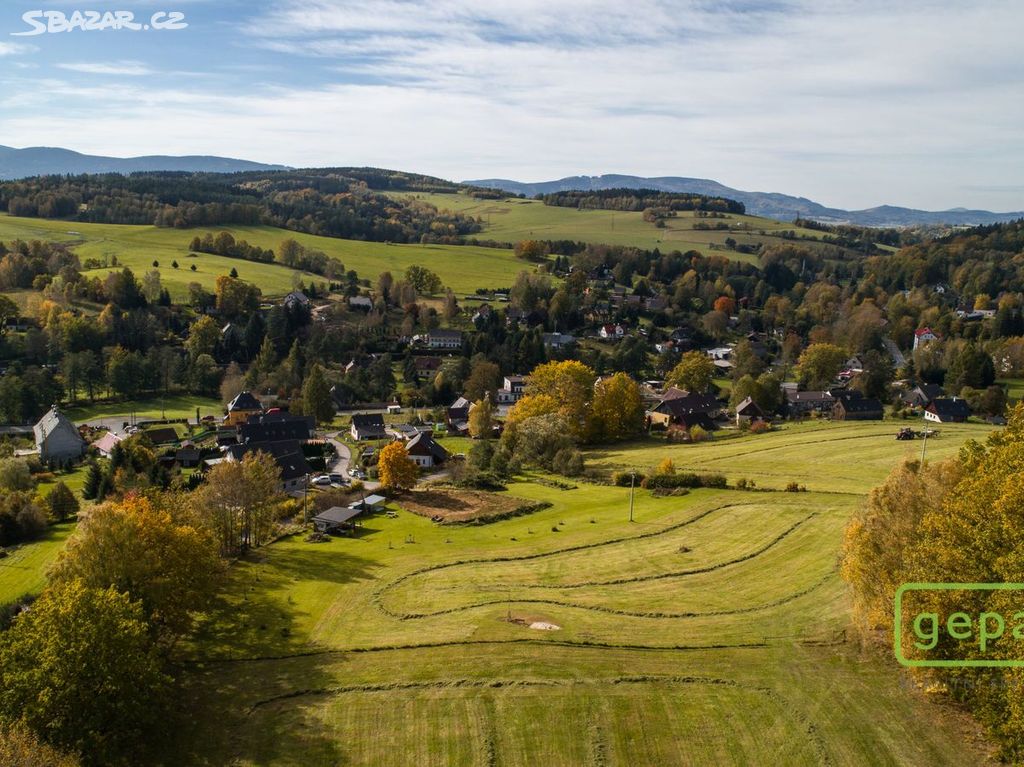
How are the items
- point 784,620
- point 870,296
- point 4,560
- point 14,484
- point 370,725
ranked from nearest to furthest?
point 370,725
point 784,620
point 4,560
point 14,484
point 870,296

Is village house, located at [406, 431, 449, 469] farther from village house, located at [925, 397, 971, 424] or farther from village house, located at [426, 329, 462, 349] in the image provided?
village house, located at [925, 397, 971, 424]

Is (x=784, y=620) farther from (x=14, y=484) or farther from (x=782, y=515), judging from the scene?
(x=14, y=484)

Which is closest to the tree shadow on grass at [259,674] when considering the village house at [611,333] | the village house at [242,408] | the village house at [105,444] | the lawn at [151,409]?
the village house at [105,444]

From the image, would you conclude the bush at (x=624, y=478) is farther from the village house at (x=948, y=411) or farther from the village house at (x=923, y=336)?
the village house at (x=923, y=336)

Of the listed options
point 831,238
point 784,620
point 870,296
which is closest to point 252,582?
point 784,620

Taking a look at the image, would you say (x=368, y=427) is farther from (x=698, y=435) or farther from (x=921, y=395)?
(x=921, y=395)
